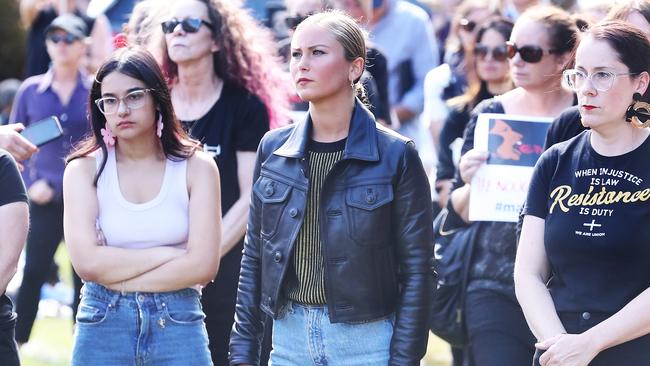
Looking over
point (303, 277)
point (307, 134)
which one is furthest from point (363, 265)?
point (307, 134)

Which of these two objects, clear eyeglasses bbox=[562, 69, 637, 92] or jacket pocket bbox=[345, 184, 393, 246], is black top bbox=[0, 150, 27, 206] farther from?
clear eyeglasses bbox=[562, 69, 637, 92]

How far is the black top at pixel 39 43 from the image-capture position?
10922 millimetres

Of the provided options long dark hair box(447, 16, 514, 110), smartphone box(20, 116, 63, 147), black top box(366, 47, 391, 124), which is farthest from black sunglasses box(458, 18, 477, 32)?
smartphone box(20, 116, 63, 147)

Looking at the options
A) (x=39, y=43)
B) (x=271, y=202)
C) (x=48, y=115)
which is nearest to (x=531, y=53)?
(x=271, y=202)

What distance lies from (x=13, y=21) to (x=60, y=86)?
621 inches

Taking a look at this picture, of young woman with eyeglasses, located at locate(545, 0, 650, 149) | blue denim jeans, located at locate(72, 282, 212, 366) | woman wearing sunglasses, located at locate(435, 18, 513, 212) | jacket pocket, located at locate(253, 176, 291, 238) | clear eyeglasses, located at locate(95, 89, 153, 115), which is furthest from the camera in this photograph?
woman wearing sunglasses, located at locate(435, 18, 513, 212)

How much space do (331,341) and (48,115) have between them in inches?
185

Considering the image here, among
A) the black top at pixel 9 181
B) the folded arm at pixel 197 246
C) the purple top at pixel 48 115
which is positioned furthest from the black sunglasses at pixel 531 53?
the purple top at pixel 48 115

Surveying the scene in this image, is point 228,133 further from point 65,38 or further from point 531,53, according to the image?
point 65,38

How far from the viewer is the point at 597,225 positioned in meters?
4.46

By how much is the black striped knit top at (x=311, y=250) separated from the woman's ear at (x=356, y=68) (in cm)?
29

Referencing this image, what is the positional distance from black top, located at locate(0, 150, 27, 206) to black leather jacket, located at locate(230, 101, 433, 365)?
1.06 metres

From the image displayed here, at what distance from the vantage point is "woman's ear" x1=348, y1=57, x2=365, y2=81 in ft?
16.0

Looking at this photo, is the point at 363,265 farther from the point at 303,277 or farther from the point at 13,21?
the point at 13,21
